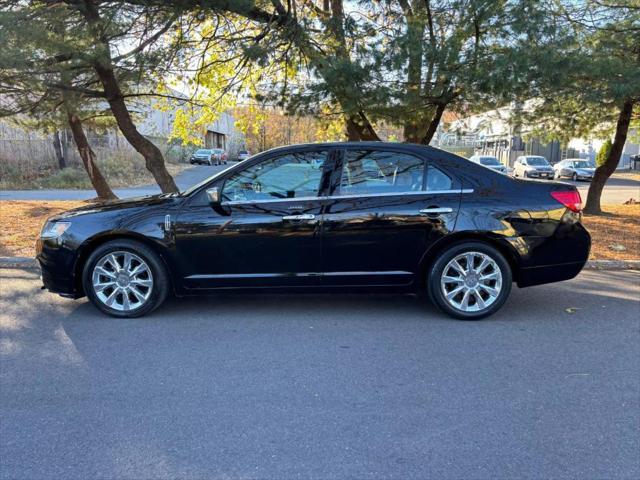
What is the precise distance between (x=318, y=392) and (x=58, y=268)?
10.1 feet

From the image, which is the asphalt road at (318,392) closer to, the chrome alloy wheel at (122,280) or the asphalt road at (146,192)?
the chrome alloy wheel at (122,280)

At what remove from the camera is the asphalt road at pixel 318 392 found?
2750 millimetres

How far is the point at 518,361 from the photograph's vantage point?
4.02 metres

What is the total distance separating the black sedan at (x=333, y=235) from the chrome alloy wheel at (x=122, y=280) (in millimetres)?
10

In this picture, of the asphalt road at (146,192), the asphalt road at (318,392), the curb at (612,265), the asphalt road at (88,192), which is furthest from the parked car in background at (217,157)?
the asphalt road at (318,392)

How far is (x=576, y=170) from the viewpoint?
32594 mm

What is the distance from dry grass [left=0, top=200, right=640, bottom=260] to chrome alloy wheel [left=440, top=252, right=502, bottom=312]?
11.4 feet

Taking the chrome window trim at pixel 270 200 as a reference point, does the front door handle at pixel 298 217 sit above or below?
below

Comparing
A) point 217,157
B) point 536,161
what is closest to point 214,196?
point 536,161

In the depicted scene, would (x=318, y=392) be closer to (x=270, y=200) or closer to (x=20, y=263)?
(x=270, y=200)

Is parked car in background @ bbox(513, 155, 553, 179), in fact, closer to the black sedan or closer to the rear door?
the black sedan

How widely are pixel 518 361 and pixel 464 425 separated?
1178 millimetres

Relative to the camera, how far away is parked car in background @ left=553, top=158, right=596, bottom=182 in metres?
31.9

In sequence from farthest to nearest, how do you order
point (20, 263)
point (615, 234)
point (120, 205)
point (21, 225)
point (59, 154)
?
point (59, 154), point (21, 225), point (615, 234), point (20, 263), point (120, 205)
